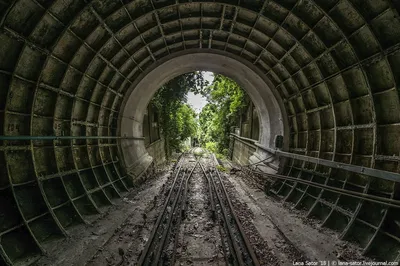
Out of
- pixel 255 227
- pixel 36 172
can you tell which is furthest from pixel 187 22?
pixel 255 227

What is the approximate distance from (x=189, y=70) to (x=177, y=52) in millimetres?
2037

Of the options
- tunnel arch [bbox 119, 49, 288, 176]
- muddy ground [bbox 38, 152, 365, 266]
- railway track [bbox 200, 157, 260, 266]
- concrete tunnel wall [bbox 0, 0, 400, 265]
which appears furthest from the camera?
tunnel arch [bbox 119, 49, 288, 176]

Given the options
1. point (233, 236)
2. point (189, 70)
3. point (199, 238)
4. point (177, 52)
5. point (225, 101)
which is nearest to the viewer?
point (233, 236)

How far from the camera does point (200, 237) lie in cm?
567

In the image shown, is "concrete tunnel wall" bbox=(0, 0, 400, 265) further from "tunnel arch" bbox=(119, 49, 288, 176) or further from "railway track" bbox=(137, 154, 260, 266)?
"railway track" bbox=(137, 154, 260, 266)

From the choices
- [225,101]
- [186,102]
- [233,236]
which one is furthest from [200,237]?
[225,101]

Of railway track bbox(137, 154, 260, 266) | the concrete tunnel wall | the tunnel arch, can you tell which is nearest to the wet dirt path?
railway track bbox(137, 154, 260, 266)

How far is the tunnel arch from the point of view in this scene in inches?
398

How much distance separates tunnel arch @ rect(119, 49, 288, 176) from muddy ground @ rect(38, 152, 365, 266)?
3.54 meters

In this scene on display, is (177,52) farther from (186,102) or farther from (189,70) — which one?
(186,102)

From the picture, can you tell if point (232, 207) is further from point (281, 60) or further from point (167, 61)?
point (167, 61)

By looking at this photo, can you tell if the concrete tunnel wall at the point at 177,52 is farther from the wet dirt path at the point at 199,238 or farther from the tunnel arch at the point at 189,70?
the wet dirt path at the point at 199,238

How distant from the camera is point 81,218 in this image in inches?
255

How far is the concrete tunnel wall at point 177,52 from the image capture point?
→ 5.06 m
